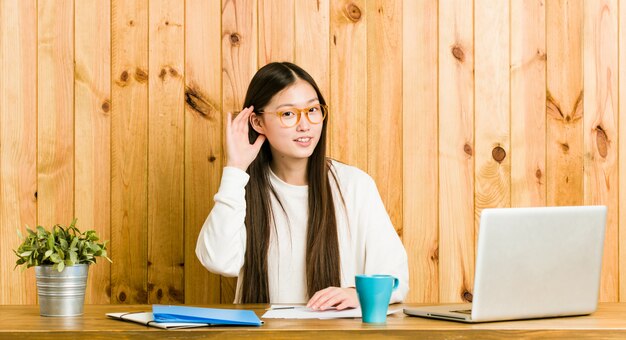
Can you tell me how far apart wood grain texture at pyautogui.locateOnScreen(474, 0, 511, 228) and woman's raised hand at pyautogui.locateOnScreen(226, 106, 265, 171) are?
30.3 inches

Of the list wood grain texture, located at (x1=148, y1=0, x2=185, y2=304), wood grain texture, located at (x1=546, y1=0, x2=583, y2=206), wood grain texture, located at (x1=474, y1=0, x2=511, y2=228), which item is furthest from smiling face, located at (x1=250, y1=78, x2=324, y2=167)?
wood grain texture, located at (x1=546, y1=0, x2=583, y2=206)

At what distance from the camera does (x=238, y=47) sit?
2.49 meters

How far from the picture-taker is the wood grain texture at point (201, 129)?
8.17 ft

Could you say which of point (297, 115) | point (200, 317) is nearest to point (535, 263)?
point (200, 317)

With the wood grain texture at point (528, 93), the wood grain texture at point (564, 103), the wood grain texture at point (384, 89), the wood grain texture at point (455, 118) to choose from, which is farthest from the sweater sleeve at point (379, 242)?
the wood grain texture at point (564, 103)

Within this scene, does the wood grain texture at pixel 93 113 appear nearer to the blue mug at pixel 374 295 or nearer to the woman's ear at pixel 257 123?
the woman's ear at pixel 257 123

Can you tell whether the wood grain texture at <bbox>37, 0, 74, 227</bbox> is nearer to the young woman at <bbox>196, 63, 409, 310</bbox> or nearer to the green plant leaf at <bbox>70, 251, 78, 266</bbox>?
the young woman at <bbox>196, 63, 409, 310</bbox>

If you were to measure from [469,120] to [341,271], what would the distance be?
0.69 metres

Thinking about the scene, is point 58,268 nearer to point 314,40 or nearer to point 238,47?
point 238,47

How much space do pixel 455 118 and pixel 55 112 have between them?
1.33 meters

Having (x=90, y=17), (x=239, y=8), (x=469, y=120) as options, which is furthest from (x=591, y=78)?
(x=90, y=17)

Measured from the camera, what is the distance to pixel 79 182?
2486 mm

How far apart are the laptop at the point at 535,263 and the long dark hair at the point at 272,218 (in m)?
0.67

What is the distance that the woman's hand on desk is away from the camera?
1.70m
